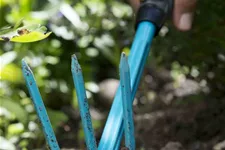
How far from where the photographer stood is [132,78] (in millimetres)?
1064

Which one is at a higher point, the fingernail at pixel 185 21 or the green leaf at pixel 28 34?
the green leaf at pixel 28 34

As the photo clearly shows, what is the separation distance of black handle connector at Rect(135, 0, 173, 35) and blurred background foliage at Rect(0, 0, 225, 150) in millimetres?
301

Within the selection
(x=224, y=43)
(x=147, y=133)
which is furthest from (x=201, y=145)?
(x=224, y=43)

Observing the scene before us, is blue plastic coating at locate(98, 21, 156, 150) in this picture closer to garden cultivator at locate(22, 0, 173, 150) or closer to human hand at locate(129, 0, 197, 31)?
garden cultivator at locate(22, 0, 173, 150)

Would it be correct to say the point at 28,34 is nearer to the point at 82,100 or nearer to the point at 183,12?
the point at 82,100

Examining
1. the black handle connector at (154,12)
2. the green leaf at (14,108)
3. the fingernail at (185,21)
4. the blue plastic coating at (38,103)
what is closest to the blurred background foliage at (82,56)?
the green leaf at (14,108)

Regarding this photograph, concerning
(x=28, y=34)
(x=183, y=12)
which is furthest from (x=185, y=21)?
(x=28, y=34)

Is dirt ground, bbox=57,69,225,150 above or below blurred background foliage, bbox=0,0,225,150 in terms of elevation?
below

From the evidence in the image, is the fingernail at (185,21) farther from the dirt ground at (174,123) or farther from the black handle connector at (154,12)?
the dirt ground at (174,123)

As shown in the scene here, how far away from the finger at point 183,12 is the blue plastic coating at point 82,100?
19.4 inches

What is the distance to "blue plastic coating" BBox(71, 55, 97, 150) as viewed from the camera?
77cm

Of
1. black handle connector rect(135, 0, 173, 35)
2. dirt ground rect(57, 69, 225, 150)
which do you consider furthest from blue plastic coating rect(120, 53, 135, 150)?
dirt ground rect(57, 69, 225, 150)

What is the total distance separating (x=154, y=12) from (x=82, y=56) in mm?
691

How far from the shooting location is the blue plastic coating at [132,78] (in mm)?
965
